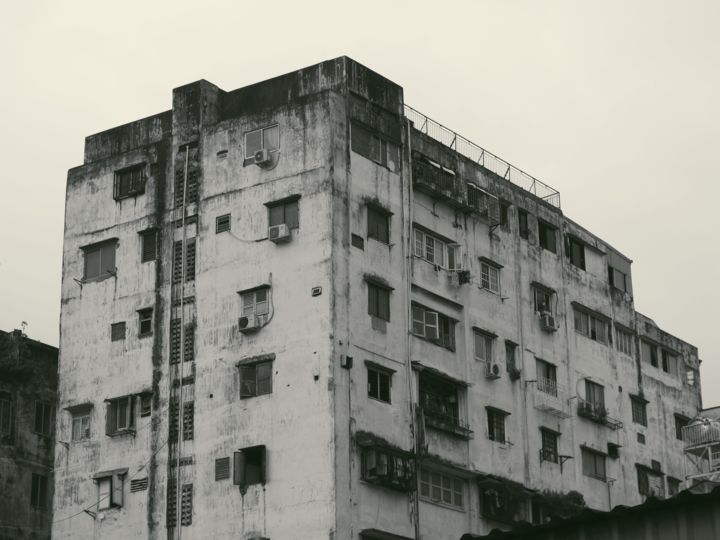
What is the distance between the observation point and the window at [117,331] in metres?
58.5

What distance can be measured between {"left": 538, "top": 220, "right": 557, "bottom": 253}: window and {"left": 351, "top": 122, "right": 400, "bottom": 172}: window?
10253 mm

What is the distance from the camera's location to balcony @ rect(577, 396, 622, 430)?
65.0 meters

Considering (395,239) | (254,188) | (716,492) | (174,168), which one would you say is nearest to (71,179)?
(174,168)

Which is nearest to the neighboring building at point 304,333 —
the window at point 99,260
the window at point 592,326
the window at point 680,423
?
the window at point 99,260

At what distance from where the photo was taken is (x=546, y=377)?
63938 millimetres

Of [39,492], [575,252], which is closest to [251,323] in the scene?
[39,492]

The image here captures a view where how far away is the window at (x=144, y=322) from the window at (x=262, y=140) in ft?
22.7

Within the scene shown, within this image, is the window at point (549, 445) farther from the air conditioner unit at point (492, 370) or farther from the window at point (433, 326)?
the window at point (433, 326)

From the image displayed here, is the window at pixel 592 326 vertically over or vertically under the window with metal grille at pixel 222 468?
over

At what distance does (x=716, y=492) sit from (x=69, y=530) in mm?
30517

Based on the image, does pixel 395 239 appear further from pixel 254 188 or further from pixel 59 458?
pixel 59 458

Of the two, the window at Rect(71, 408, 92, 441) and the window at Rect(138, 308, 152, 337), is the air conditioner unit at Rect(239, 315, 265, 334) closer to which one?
the window at Rect(138, 308, 152, 337)

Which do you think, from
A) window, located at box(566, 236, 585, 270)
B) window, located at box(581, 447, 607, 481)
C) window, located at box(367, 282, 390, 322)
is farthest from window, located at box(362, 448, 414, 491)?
window, located at box(566, 236, 585, 270)

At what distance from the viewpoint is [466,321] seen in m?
59.9
